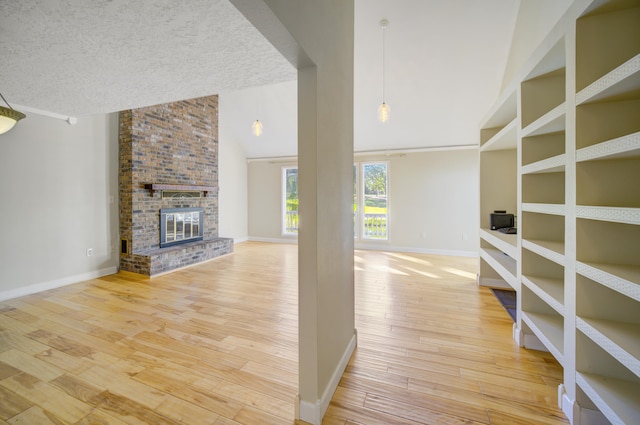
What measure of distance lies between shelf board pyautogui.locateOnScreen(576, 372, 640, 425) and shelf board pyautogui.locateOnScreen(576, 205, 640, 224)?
811mm

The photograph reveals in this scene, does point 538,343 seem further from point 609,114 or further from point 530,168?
point 609,114

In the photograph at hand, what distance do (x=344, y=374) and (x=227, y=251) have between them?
175 inches

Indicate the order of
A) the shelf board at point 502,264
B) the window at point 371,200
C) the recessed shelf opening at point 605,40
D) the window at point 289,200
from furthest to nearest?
the window at point 289,200 < the window at point 371,200 < the shelf board at point 502,264 < the recessed shelf opening at point 605,40

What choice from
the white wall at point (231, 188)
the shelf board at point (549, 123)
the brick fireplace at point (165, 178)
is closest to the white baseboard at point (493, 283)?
the shelf board at point (549, 123)

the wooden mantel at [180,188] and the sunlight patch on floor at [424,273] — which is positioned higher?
→ the wooden mantel at [180,188]

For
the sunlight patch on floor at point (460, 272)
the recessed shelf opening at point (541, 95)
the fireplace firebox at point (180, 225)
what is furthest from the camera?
the fireplace firebox at point (180, 225)

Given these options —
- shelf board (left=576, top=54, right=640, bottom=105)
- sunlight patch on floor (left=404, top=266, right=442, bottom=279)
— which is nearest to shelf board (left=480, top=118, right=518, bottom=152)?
shelf board (left=576, top=54, right=640, bottom=105)

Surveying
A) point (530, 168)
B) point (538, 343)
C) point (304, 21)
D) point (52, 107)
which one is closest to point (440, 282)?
point (538, 343)

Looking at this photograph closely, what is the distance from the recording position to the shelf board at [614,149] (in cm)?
95

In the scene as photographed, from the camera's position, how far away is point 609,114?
1.27 m

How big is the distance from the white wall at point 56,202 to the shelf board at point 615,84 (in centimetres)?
545

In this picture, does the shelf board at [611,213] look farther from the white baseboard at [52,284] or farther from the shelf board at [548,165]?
the white baseboard at [52,284]

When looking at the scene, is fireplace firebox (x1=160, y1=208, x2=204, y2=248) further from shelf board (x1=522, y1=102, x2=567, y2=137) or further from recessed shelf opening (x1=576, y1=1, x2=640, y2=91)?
recessed shelf opening (x1=576, y1=1, x2=640, y2=91)

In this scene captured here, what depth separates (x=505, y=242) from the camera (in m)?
2.50
